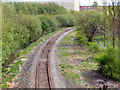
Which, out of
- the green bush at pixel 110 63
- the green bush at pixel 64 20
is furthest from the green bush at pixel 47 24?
the green bush at pixel 110 63

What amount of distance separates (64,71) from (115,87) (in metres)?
4.46

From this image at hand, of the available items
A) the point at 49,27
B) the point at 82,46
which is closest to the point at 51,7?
the point at 49,27

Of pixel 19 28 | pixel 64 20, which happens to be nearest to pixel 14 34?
pixel 19 28

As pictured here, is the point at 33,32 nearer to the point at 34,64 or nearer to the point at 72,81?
the point at 34,64

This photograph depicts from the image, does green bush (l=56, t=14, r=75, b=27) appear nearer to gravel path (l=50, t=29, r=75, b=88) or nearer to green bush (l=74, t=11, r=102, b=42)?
green bush (l=74, t=11, r=102, b=42)

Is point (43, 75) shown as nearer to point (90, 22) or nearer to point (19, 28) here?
point (19, 28)

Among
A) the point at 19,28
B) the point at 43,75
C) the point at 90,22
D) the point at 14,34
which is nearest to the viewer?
the point at 43,75

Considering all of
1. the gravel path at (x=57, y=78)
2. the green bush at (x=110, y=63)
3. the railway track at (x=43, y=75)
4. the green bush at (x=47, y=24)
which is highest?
the green bush at (x=47, y=24)

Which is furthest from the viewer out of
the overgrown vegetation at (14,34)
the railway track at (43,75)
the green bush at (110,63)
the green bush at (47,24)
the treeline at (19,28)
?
the green bush at (47,24)

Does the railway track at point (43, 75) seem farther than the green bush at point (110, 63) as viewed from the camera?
No

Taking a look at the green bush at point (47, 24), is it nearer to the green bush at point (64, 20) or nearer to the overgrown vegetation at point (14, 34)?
the overgrown vegetation at point (14, 34)

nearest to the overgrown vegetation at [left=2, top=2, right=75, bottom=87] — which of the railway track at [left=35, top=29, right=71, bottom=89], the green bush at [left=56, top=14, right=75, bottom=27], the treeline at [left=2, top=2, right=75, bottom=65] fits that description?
the treeline at [left=2, top=2, right=75, bottom=65]

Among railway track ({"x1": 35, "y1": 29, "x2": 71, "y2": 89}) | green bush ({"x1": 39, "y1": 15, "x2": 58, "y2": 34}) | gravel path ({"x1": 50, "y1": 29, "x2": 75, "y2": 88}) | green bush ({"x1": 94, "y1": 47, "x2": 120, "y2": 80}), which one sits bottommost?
gravel path ({"x1": 50, "y1": 29, "x2": 75, "y2": 88})

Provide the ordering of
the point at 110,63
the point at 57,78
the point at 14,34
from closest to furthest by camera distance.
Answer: the point at 110,63 → the point at 57,78 → the point at 14,34
